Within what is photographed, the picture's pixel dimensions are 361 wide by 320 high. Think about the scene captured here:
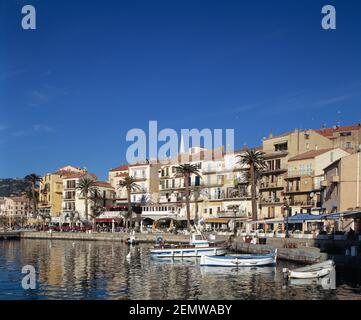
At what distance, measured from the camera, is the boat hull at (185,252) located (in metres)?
61.0

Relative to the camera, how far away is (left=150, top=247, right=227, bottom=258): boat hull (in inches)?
2404

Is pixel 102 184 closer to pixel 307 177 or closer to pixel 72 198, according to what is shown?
pixel 72 198

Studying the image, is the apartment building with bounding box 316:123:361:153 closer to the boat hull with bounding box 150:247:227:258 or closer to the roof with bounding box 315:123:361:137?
the roof with bounding box 315:123:361:137

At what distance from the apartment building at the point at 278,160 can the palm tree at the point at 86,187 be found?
42275mm

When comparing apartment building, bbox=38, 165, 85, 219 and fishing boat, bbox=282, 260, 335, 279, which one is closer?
fishing boat, bbox=282, 260, 335, 279

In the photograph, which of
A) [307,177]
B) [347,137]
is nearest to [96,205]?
[307,177]

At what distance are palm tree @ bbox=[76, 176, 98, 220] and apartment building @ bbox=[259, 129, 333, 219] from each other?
42.3 meters

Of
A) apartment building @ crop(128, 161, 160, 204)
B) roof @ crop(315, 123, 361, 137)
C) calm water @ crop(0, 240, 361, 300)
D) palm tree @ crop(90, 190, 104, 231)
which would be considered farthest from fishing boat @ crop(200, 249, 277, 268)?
palm tree @ crop(90, 190, 104, 231)

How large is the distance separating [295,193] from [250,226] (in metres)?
9.35

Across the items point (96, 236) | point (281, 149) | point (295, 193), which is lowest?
point (96, 236)

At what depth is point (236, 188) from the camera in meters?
100

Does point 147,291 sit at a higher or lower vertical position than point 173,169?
lower
